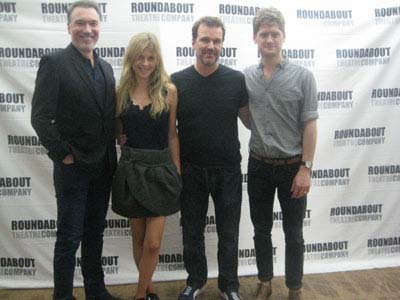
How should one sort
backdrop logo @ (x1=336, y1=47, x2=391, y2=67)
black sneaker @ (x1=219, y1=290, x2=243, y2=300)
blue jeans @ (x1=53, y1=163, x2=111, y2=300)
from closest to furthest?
blue jeans @ (x1=53, y1=163, x2=111, y2=300)
black sneaker @ (x1=219, y1=290, x2=243, y2=300)
backdrop logo @ (x1=336, y1=47, x2=391, y2=67)

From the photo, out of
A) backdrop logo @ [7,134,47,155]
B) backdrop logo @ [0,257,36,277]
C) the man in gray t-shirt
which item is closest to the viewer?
the man in gray t-shirt

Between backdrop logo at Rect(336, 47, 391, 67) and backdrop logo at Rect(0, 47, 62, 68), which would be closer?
backdrop logo at Rect(0, 47, 62, 68)

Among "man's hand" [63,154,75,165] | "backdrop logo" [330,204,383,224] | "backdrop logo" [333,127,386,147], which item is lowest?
"backdrop logo" [330,204,383,224]

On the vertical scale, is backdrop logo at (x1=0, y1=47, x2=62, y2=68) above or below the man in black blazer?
above

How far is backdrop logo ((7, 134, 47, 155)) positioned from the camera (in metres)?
2.68

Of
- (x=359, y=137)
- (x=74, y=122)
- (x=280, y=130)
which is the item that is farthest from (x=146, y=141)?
(x=359, y=137)

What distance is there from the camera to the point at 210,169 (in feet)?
7.37

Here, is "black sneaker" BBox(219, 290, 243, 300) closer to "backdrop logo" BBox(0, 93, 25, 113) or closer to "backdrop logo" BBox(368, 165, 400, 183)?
Answer: "backdrop logo" BBox(368, 165, 400, 183)

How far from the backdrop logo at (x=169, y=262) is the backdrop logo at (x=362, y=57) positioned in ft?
5.91

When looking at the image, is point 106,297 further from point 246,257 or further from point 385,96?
point 385,96

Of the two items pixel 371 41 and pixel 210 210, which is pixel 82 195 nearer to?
pixel 210 210

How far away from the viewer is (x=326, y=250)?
3.03m

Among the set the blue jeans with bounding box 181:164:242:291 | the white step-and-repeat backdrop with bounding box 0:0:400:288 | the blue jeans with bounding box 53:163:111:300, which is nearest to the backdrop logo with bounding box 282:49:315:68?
the white step-and-repeat backdrop with bounding box 0:0:400:288

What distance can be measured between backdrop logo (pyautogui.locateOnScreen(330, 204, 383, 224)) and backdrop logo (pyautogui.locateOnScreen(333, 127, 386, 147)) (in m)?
0.48
